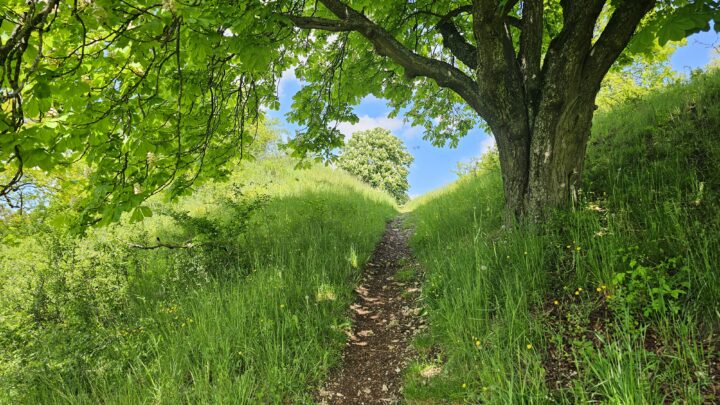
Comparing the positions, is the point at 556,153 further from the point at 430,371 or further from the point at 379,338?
the point at 379,338

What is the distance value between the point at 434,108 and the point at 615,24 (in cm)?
556

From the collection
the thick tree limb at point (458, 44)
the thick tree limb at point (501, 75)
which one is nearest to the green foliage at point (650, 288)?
the thick tree limb at point (501, 75)

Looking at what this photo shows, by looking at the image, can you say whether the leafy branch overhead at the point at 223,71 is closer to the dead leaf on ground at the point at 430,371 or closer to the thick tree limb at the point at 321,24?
the thick tree limb at the point at 321,24

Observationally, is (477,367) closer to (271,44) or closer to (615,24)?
(271,44)

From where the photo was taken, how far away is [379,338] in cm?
494

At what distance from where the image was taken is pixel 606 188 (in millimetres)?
5465

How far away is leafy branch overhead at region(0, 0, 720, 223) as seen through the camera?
9.46 feet

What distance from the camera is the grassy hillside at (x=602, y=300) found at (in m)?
2.63

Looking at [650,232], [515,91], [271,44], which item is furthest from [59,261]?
[650,232]

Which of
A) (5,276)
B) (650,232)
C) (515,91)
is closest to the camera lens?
(650,232)

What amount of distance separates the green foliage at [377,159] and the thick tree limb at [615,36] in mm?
38335

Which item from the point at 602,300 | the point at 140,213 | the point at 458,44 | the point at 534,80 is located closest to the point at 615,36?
Answer: the point at 534,80

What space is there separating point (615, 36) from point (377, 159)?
40248 millimetres

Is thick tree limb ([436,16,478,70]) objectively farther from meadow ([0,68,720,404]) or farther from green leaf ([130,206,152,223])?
green leaf ([130,206,152,223])
